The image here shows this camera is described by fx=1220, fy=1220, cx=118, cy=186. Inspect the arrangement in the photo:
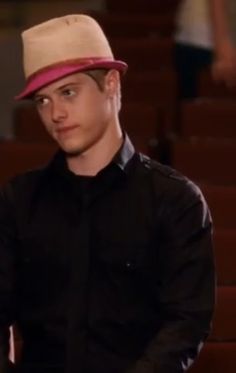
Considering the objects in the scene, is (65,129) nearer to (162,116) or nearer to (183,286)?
(183,286)

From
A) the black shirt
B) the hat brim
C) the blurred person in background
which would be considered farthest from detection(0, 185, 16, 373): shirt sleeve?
the blurred person in background

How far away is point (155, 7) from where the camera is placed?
250cm

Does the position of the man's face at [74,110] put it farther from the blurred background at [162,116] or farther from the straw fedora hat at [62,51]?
the blurred background at [162,116]

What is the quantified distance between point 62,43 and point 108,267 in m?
0.18

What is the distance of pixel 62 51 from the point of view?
→ 0.97 metres

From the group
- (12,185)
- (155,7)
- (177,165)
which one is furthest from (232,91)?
(12,185)

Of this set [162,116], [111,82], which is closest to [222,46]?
[111,82]

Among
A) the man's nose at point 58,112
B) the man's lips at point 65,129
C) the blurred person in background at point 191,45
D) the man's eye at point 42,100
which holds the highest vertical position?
the man's eye at point 42,100

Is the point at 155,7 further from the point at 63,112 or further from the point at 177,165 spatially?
the point at 63,112

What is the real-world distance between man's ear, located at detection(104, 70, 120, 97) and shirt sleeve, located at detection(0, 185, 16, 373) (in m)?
0.12

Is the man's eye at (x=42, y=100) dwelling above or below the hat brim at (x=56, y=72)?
below

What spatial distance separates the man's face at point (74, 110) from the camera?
957mm

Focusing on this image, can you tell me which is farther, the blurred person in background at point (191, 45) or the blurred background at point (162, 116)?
the blurred person in background at point (191, 45)

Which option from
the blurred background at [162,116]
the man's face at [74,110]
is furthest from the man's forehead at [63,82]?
the blurred background at [162,116]
